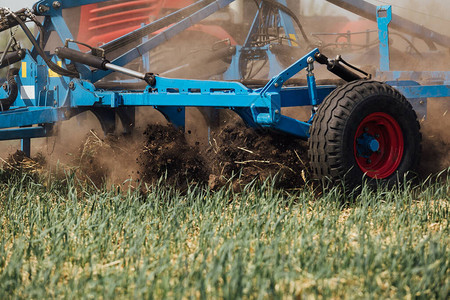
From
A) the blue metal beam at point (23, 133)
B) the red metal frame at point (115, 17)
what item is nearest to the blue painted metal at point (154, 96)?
the blue metal beam at point (23, 133)

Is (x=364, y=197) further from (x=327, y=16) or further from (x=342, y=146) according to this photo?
(x=327, y=16)

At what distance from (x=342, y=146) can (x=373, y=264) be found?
159 cm

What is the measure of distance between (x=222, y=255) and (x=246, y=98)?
67.8 inches

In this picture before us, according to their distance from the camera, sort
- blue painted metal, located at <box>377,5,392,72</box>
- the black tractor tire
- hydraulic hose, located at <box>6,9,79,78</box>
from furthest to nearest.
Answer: blue painted metal, located at <box>377,5,392,72</box> → hydraulic hose, located at <box>6,9,79,78</box> → the black tractor tire

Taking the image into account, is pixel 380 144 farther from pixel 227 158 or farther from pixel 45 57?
pixel 45 57

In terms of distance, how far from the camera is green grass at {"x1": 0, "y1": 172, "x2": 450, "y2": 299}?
2354 millimetres

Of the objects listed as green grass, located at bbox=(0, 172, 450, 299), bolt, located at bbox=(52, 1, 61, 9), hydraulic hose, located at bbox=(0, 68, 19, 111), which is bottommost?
green grass, located at bbox=(0, 172, 450, 299)

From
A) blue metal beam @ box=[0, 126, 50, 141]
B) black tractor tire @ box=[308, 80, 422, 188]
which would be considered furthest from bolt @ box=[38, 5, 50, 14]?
black tractor tire @ box=[308, 80, 422, 188]

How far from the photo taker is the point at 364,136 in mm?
4359

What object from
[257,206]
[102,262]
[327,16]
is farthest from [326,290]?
[327,16]

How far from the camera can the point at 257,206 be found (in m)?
3.66

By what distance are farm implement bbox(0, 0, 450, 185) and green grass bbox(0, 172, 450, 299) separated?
60 cm

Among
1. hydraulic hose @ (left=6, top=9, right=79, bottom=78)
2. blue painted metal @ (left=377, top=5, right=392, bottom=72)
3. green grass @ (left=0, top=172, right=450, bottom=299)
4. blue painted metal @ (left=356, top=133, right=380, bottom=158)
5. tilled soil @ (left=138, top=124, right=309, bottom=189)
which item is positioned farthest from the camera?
blue painted metal @ (left=377, top=5, right=392, bottom=72)

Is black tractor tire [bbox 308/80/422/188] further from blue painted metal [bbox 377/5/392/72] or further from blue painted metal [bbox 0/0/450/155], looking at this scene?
blue painted metal [bbox 377/5/392/72]
